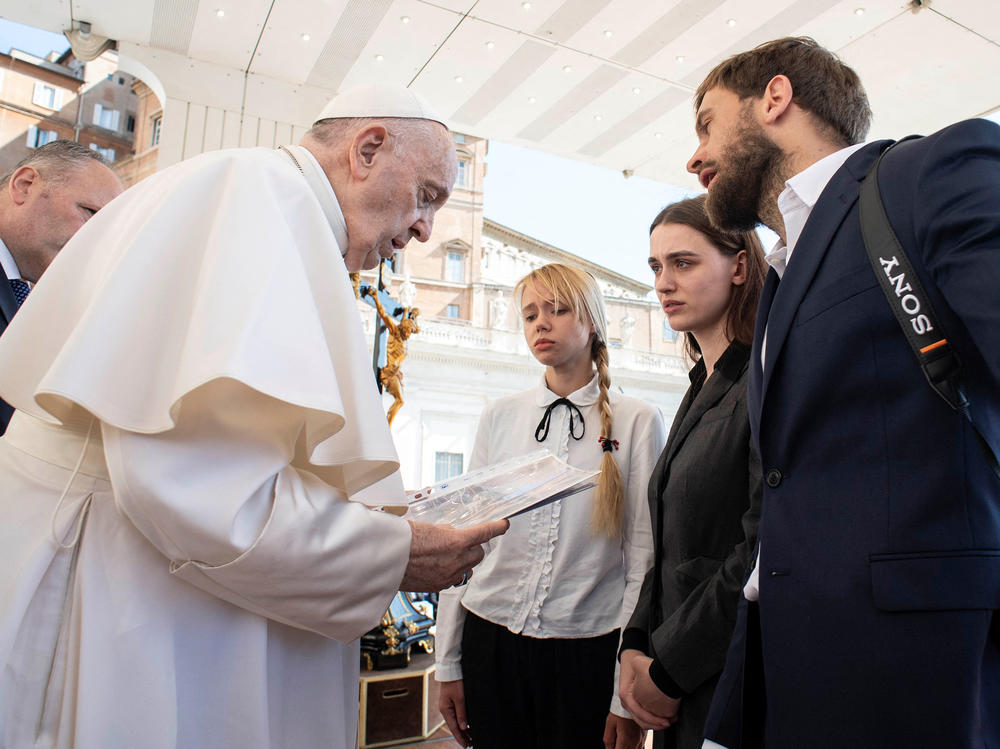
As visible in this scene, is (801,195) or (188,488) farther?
(801,195)

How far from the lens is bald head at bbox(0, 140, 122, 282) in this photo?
7.12ft

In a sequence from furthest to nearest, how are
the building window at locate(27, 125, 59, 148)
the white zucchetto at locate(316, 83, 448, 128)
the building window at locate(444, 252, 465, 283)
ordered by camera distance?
the building window at locate(444, 252, 465, 283)
the building window at locate(27, 125, 59, 148)
the white zucchetto at locate(316, 83, 448, 128)

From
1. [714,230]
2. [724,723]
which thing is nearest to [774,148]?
[714,230]

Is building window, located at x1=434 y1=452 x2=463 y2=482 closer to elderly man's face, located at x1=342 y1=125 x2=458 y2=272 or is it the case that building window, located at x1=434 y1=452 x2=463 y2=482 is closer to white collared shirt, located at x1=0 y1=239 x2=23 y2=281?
white collared shirt, located at x1=0 y1=239 x2=23 y2=281

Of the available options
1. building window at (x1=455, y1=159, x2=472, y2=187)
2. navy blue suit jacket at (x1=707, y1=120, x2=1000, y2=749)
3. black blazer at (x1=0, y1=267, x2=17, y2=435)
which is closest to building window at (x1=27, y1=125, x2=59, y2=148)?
building window at (x1=455, y1=159, x2=472, y2=187)

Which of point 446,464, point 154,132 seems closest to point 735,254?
point 446,464

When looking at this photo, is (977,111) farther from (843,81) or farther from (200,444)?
(200,444)

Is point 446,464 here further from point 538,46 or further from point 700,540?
point 700,540

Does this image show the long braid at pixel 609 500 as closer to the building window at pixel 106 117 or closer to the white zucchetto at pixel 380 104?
the white zucchetto at pixel 380 104

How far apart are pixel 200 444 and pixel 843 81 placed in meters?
1.40

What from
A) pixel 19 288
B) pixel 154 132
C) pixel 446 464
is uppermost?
pixel 154 132

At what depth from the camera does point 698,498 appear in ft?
4.84

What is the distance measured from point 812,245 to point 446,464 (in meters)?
16.9

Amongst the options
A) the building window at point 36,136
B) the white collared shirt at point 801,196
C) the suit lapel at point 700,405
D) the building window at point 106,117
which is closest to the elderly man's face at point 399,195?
the white collared shirt at point 801,196
